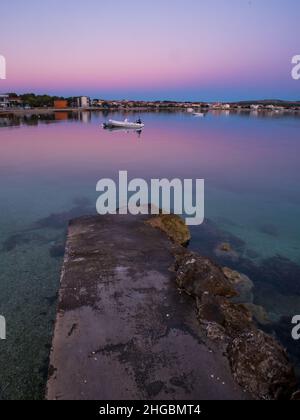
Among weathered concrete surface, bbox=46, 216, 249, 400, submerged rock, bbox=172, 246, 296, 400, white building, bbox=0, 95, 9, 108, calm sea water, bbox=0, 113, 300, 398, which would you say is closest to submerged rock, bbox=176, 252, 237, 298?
submerged rock, bbox=172, 246, 296, 400

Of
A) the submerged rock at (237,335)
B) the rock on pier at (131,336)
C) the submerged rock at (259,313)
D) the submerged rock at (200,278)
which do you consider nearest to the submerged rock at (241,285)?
the submerged rock at (259,313)

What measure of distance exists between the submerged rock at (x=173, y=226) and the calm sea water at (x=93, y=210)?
2.60 ft

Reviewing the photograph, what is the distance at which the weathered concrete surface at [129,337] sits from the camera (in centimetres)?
606

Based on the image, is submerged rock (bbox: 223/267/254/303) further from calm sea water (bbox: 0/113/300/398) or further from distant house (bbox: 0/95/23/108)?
distant house (bbox: 0/95/23/108)

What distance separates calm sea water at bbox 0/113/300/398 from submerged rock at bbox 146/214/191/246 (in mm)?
793

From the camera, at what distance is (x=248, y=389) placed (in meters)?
6.04

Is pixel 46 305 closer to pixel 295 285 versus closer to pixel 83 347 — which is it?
pixel 83 347

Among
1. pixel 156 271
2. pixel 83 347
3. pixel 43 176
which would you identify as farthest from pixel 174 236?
pixel 43 176

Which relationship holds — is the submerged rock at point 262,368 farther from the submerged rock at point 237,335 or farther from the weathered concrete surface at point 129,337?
the weathered concrete surface at point 129,337

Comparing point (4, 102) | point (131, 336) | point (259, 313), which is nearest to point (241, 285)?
point (259, 313)

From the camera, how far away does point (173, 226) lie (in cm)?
1572

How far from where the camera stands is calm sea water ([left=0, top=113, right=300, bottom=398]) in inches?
377
